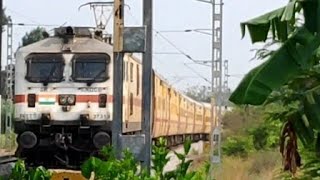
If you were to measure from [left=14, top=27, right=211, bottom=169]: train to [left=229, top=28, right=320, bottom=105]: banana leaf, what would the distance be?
11322 millimetres

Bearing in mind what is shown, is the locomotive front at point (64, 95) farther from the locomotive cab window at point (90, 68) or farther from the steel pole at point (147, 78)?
the steel pole at point (147, 78)

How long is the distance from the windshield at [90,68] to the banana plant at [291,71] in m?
9.57

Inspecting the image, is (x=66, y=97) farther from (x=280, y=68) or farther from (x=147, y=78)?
(x=280, y=68)

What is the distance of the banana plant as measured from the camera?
6.09m

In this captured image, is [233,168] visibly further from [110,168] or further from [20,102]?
[110,168]

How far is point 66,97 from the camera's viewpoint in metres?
18.1

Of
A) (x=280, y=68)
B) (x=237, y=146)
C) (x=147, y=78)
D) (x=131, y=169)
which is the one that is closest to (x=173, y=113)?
(x=237, y=146)

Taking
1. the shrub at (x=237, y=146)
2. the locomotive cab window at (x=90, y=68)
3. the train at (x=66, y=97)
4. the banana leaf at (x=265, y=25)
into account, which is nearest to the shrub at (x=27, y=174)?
the banana leaf at (x=265, y=25)

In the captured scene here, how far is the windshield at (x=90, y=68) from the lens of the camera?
17797 millimetres

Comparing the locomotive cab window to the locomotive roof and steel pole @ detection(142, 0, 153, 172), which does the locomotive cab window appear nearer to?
the locomotive roof

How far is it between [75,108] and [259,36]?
11662 mm

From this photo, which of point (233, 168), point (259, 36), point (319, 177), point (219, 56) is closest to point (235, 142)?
point (219, 56)

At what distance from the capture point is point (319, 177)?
9.59 meters

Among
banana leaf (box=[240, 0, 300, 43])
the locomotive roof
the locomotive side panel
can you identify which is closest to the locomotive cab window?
the locomotive roof
